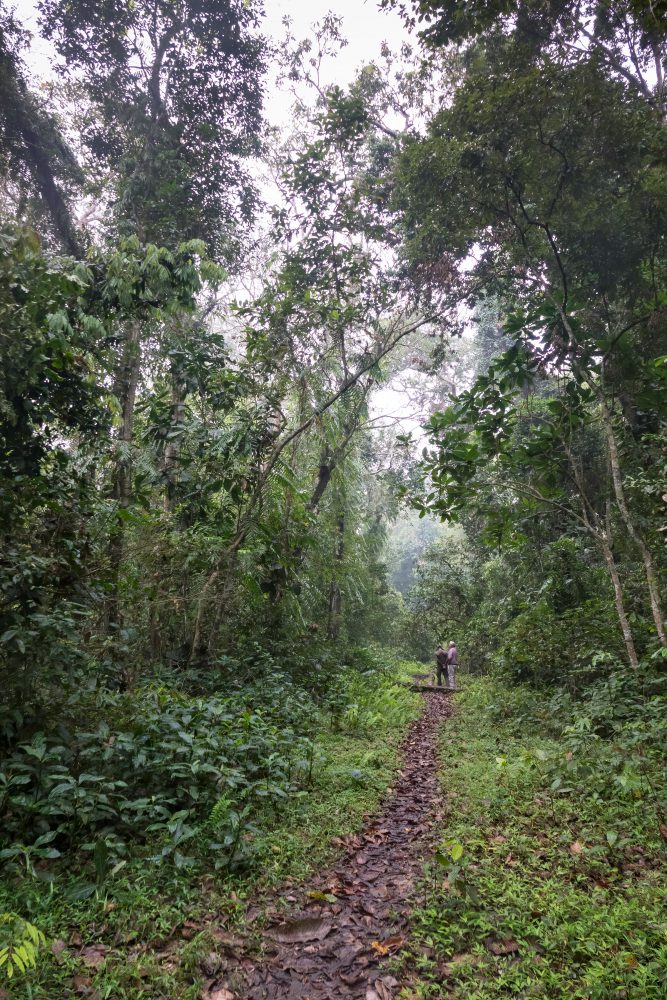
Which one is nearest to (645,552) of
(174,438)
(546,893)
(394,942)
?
(546,893)

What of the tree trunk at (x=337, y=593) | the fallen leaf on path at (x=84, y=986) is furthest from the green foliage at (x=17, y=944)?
the tree trunk at (x=337, y=593)

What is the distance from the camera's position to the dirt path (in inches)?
120

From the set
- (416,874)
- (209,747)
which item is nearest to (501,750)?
(416,874)

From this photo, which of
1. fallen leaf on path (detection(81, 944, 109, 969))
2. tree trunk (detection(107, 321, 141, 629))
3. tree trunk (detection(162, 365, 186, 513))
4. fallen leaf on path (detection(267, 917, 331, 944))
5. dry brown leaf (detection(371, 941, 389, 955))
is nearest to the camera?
fallen leaf on path (detection(81, 944, 109, 969))

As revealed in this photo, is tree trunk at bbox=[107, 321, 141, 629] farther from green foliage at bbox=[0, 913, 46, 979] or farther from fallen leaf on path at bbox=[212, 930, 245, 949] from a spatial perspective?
fallen leaf on path at bbox=[212, 930, 245, 949]

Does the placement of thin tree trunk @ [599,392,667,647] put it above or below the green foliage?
above

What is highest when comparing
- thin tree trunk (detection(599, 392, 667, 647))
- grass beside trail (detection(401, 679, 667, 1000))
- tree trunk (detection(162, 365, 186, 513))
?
tree trunk (detection(162, 365, 186, 513))

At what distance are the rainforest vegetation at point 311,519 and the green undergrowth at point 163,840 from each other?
29 millimetres

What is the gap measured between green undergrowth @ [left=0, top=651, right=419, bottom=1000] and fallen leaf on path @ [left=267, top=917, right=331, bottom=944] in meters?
0.27

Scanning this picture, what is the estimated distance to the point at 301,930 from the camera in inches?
140

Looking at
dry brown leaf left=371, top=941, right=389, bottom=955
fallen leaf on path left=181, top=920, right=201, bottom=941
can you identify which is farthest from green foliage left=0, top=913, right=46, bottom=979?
dry brown leaf left=371, top=941, right=389, bottom=955

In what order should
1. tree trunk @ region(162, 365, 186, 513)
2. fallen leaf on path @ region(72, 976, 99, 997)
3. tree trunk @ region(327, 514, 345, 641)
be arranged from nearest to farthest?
fallen leaf on path @ region(72, 976, 99, 997), tree trunk @ region(162, 365, 186, 513), tree trunk @ region(327, 514, 345, 641)

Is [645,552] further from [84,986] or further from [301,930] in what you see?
[84,986]

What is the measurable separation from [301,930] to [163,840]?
4.09ft
